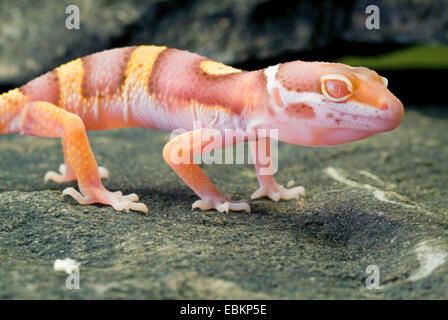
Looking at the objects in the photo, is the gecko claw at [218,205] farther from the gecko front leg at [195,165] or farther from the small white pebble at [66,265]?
the small white pebble at [66,265]

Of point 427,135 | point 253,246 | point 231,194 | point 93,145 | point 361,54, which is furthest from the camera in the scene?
point 361,54

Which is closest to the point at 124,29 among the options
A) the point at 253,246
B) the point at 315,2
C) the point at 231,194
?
the point at 315,2

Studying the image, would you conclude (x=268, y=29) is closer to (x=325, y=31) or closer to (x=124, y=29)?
(x=325, y=31)

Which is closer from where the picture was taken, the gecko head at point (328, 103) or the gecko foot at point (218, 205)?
the gecko head at point (328, 103)

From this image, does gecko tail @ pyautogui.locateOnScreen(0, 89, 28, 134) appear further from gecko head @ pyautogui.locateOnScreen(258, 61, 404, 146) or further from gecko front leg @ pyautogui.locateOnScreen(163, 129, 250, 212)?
gecko head @ pyautogui.locateOnScreen(258, 61, 404, 146)

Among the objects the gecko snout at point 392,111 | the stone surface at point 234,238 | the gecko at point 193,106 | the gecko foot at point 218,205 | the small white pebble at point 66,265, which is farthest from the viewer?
the gecko foot at point 218,205

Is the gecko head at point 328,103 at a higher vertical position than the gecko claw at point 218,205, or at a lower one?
higher

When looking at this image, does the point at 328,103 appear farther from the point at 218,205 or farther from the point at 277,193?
the point at 277,193

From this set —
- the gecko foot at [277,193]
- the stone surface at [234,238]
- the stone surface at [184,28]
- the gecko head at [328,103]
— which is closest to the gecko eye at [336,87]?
the gecko head at [328,103]
